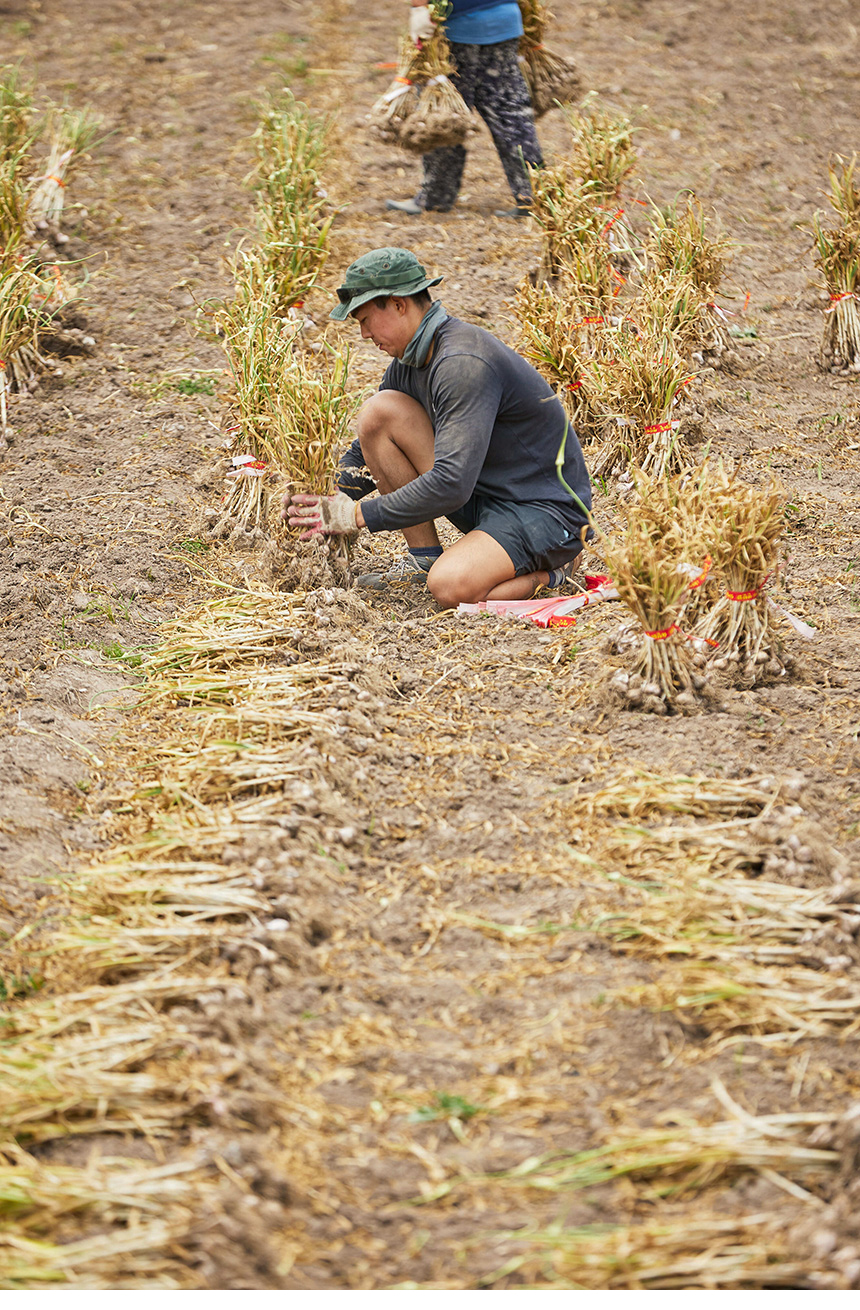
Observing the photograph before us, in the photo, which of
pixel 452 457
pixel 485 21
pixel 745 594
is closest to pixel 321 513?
pixel 452 457

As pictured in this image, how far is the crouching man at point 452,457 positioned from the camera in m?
3.20

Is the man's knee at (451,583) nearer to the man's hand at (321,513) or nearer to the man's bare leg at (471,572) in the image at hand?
the man's bare leg at (471,572)

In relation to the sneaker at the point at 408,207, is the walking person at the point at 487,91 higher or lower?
higher

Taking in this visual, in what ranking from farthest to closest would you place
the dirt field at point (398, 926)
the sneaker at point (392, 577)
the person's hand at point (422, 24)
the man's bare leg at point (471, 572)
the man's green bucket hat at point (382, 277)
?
the person's hand at point (422, 24), the sneaker at point (392, 577), the man's bare leg at point (471, 572), the man's green bucket hat at point (382, 277), the dirt field at point (398, 926)

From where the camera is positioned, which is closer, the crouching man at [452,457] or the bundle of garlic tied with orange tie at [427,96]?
the crouching man at [452,457]

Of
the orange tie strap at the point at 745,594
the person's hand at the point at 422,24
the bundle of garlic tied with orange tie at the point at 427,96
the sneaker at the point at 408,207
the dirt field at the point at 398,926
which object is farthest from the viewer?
the sneaker at the point at 408,207

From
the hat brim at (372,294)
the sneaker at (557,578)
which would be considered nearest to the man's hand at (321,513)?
the hat brim at (372,294)

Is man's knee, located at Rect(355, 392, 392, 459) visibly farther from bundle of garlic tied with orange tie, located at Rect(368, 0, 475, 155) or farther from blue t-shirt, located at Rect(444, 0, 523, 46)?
blue t-shirt, located at Rect(444, 0, 523, 46)

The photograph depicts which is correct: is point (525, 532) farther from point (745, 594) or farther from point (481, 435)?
point (745, 594)

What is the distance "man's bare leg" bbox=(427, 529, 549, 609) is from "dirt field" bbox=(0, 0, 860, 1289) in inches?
4.2

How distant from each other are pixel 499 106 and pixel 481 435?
346 centimetres

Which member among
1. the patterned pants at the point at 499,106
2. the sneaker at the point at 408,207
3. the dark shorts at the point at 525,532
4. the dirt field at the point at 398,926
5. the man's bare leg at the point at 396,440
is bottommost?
the dirt field at the point at 398,926
